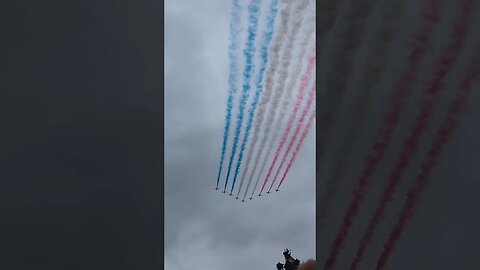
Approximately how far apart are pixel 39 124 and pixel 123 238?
28.0 ft
